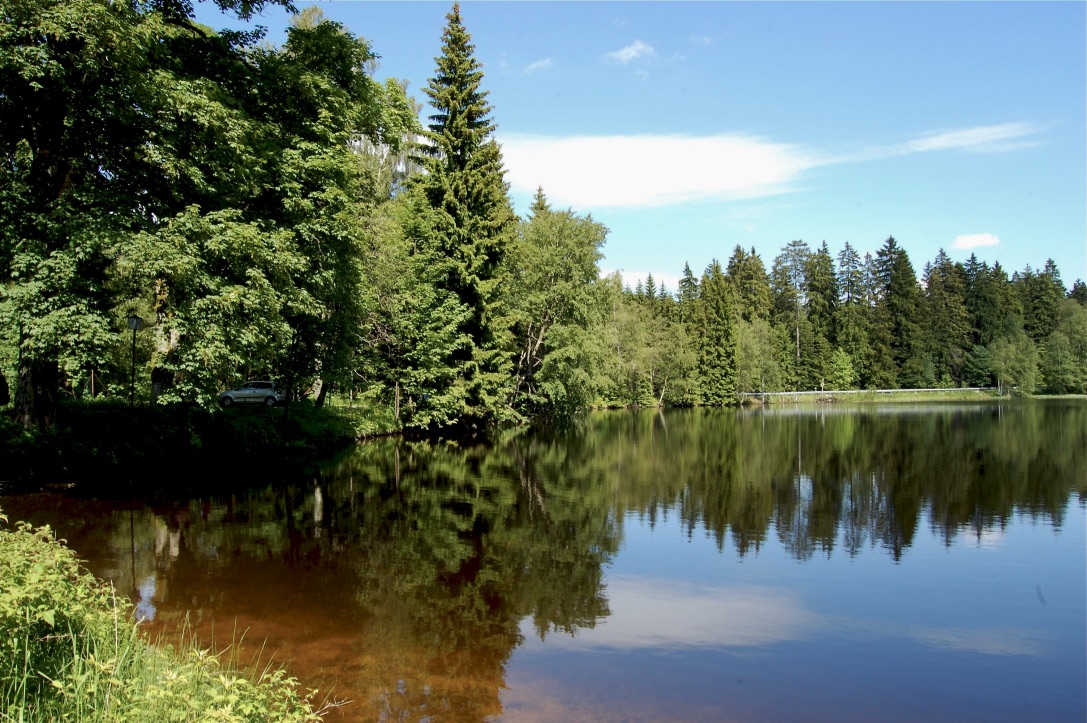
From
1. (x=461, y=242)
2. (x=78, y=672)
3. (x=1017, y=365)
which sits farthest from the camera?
(x=1017, y=365)

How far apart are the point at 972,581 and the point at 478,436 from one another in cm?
2635

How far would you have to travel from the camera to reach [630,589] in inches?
388

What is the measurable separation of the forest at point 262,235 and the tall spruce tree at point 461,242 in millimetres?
111

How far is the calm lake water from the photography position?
6.60 metres

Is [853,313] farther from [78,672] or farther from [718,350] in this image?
[78,672]

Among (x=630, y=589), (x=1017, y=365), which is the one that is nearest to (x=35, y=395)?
(x=630, y=589)

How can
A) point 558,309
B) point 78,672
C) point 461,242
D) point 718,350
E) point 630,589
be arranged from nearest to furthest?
point 78,672 < point 630,589 < point 461,242 < point 558,309 < point 718,350

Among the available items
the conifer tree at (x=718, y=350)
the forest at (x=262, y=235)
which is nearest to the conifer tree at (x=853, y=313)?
the conifer tree at (x=718, y=350)

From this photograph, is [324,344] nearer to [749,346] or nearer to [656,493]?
[656,493]

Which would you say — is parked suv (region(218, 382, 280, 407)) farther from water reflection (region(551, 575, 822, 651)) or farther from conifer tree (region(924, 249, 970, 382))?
conifer tree (region(924, 249, 970, 382))

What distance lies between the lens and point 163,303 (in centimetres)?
1603

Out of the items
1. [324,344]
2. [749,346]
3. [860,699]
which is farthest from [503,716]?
[749,346]

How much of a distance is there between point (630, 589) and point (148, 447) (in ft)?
41.1

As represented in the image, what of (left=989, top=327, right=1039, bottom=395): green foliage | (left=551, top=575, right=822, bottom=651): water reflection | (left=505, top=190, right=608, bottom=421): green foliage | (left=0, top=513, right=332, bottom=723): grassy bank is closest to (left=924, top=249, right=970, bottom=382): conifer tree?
(left=989, top=327, right=1039, bottom=395): green foliage
